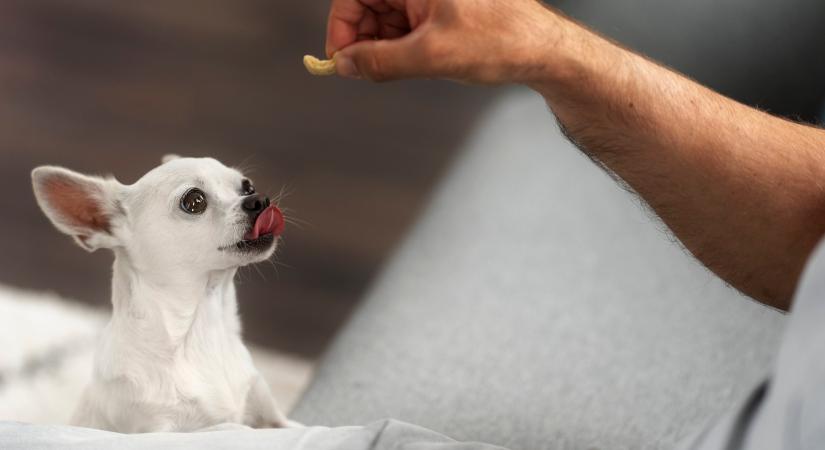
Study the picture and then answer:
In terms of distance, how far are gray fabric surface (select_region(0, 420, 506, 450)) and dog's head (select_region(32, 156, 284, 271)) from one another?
92 mm

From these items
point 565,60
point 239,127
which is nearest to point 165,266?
point 565,60

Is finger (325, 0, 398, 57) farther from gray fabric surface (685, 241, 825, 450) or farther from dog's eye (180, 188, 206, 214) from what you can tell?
gray fabric surface (685, 241, 825, 450)

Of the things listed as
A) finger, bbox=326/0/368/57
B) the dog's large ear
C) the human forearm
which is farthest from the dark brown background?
the human forearm

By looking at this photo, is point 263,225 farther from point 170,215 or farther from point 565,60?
point 565,60

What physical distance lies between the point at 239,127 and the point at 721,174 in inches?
30.0

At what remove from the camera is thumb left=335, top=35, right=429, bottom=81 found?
502mm

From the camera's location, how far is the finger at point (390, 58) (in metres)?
0.50

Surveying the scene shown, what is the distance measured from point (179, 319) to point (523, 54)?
0.24 m

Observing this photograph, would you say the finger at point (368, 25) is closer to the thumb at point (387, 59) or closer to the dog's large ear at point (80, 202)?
the thumb at point (387, 59)

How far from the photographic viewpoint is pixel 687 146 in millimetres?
689

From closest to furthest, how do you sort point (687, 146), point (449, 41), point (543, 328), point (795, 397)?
point (795, 397) → point (449, 41) → point (687, 146) → point (543, 328)

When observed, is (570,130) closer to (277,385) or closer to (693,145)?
(693,145)

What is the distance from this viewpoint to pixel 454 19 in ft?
1.68

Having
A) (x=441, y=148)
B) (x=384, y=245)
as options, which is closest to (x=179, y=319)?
(x=384, y=245)
